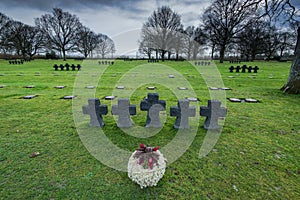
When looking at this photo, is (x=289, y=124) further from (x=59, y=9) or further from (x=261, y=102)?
(x=59, y=9)

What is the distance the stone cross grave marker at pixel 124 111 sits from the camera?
3.21 m

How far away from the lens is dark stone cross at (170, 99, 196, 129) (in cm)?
317

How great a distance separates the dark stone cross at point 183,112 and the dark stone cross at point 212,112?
10.4 inches

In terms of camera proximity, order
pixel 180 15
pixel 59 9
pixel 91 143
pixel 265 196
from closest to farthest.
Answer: pixel 265 196, pixel 91 143, pixel 59 9, pixel 180 15

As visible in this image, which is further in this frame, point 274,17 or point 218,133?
point 274,17

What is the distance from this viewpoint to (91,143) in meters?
2.84

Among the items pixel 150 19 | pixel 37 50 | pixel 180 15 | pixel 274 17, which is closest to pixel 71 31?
pixel 37 50

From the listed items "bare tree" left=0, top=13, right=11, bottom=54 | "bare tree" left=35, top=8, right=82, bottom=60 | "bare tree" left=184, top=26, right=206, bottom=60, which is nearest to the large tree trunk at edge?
"bare tree" left=184, top=26, right=206, bottom=60

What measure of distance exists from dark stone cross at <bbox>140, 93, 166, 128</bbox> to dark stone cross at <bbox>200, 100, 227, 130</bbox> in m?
0.84

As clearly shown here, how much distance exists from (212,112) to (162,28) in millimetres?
37284

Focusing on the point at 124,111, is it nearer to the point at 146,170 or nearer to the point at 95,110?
the point at 95,110

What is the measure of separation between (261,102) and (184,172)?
495cm

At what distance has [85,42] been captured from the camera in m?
47.8

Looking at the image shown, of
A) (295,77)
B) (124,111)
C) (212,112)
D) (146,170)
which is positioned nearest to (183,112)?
(212,112)
